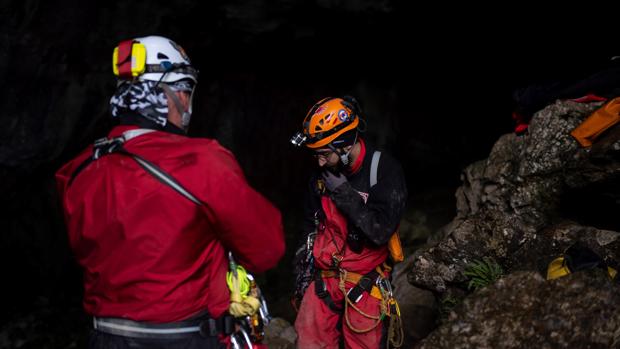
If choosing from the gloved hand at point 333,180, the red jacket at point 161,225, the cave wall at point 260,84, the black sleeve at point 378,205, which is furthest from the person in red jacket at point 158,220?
the cave wall at point 260,84

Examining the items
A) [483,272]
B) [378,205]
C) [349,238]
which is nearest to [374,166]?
[378,205]

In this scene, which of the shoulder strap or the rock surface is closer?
the rock surface

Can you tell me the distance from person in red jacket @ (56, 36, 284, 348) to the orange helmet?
167 centimetres

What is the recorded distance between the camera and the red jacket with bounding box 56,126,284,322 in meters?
2.30

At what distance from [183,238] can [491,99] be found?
1100 cm

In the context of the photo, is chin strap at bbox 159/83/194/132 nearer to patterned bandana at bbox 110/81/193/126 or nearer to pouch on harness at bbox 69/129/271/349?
patterned bandana at bbox 110/81/193/126

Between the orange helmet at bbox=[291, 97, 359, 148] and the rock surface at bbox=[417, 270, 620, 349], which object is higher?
the orange helmet at bbox=[291, 97, 359, 148]

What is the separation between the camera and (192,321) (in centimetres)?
256

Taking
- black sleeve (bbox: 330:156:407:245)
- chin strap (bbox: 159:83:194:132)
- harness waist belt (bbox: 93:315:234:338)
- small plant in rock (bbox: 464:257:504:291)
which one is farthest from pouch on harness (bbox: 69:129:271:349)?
small plant in rock (bbox: 464:257:504:291)

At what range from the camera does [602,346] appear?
9.66 ft

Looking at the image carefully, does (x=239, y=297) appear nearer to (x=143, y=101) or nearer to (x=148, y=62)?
(x=143, y=101)

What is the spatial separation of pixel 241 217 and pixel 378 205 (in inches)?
75.9

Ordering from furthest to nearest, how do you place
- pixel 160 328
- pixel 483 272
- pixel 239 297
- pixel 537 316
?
pixel 483 272, pixel 537 316, pixel 239 297, pixel 160 328

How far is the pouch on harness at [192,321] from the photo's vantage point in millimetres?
2316
